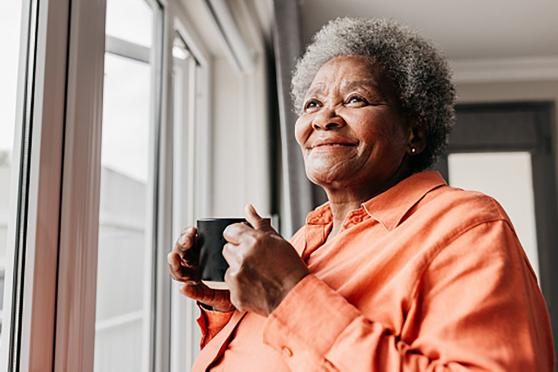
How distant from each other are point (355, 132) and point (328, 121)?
51 millimetres

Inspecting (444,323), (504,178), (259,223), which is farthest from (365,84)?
(504,178)

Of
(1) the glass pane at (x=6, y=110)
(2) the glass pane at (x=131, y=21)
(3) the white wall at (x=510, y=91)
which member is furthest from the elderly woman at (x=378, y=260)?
(3) the white wall at (x=510, y=91)

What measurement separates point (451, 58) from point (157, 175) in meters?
2.44

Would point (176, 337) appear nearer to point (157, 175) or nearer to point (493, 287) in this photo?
point (157, 175)

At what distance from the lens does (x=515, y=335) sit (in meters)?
0.64

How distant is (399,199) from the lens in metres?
0.85

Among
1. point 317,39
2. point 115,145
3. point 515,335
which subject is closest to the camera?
point 515,335

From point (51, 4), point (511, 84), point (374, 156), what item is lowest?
point (374, 156)

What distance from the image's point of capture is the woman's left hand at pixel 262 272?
0.69 m

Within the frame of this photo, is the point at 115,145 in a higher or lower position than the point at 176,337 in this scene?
higher

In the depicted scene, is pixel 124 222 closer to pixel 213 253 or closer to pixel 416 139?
pixel 213 253

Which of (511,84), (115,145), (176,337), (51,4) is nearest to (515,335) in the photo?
(51,4)

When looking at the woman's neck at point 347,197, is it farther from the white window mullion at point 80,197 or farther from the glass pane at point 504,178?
the glass pane at point 504,178

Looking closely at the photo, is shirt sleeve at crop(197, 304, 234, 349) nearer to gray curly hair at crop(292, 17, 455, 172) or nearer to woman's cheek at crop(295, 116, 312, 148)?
woman's cheek at crop(295, 116, 312, 148)
